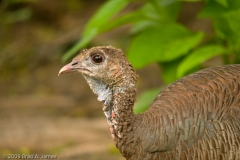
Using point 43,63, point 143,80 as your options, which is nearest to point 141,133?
point 143,80

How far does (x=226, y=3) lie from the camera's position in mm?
5008

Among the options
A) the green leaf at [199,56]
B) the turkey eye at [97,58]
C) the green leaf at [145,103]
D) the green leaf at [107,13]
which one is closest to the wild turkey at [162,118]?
the turkey eye at [97,58]

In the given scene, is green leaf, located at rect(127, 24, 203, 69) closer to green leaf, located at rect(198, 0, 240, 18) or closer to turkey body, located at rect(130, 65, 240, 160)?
green leaf, located at rect(198, 0, 240, 18)

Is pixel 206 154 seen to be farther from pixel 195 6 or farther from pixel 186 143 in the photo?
pixel 195 6

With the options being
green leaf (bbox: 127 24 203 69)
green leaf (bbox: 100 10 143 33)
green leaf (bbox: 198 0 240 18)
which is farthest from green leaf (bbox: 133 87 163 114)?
green leaf (bbox: 198 0 240 18)

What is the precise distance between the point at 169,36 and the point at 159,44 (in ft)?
0.44

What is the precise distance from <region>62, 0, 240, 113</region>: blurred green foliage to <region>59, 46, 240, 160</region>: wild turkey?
998 mm

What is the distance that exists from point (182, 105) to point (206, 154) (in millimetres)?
430

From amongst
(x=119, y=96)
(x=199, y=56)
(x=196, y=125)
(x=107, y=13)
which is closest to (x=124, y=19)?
(x=107, y=13)

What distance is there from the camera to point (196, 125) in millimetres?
4266

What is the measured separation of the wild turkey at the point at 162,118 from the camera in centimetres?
422

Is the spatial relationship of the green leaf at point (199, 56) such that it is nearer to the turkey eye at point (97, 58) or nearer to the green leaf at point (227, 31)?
the green leaf at point (227, 31)

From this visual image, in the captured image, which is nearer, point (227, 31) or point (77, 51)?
point (227, 31)
